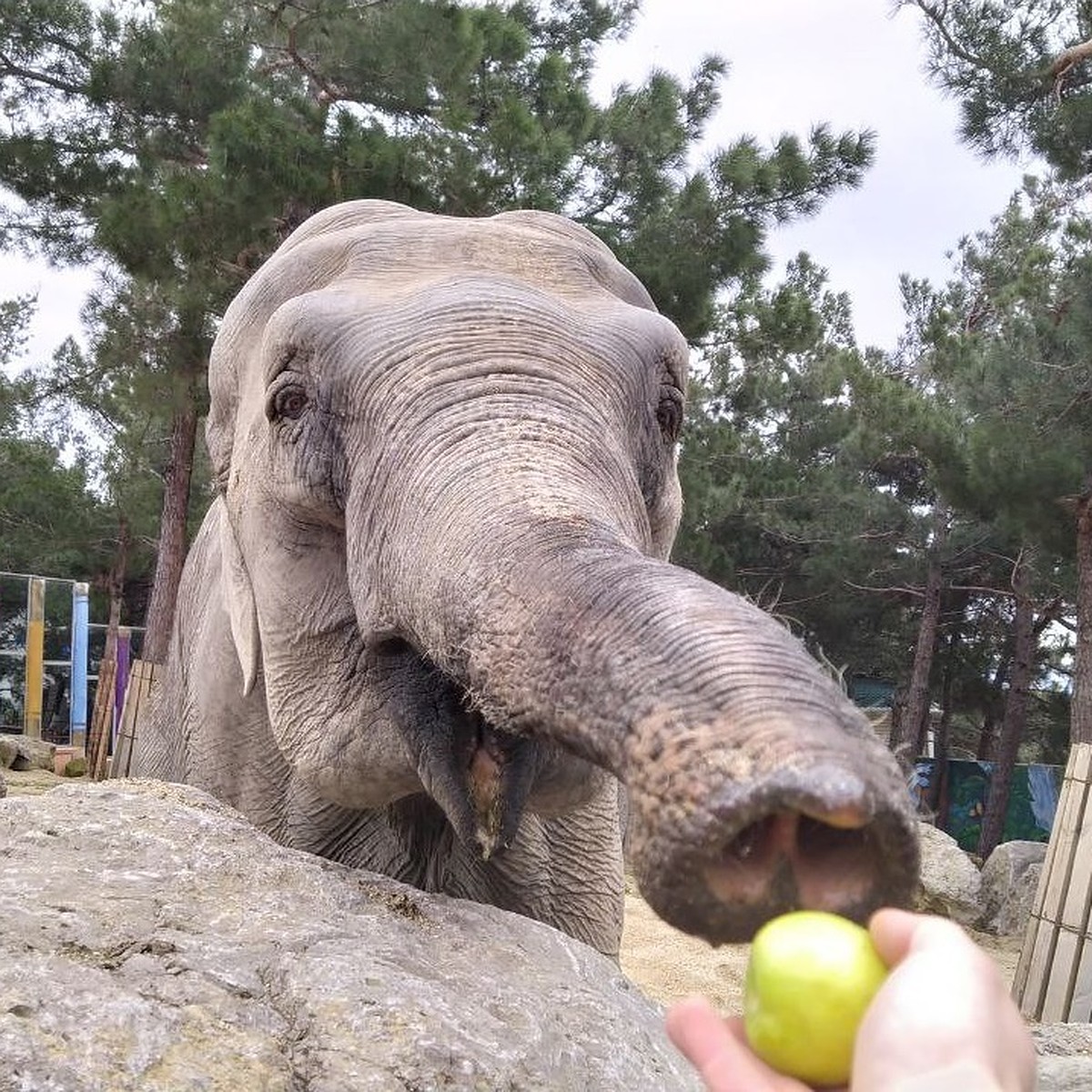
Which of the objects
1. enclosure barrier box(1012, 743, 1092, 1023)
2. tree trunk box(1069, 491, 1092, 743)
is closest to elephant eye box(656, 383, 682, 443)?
enclosure barrier box(1012, 743, 1092, 1023)

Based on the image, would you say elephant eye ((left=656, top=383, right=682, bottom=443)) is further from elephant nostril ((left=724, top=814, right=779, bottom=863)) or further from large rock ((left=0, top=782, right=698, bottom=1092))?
elephant nostril ((left=724, top=814, right=779, bottom=863))

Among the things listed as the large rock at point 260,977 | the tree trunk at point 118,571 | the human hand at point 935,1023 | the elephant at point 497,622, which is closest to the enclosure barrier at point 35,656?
the tree trunk at point 118,571

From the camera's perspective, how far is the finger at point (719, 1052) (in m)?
1.04

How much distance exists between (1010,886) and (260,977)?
11159 mm

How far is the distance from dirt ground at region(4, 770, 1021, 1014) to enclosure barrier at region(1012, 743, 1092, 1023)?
157cm

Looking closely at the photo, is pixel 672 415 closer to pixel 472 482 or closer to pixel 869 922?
pixel 472 482

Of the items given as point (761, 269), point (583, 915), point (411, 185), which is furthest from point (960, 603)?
point (583, 915)

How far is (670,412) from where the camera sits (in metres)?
2.63

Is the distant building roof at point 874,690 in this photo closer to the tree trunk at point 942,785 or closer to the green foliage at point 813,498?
the green foliage at point 813,498

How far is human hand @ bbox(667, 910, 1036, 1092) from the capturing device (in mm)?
854

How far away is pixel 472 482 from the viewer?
1943mm

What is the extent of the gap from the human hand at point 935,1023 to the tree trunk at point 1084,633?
38.2 ft

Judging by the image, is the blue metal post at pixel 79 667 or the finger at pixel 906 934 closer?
the finger at pixel 906 934

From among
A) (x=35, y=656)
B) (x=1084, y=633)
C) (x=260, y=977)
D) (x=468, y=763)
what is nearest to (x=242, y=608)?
(x=468, y=763)
